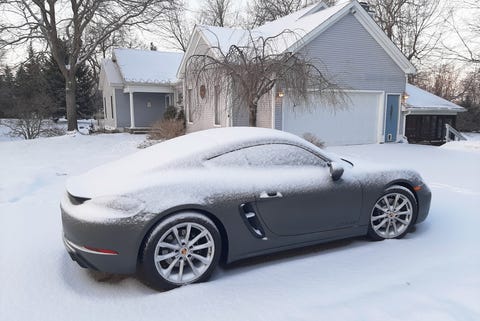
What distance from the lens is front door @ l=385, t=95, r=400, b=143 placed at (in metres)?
15.4

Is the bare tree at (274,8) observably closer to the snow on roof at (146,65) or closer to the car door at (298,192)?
the snow on roof at (146,65)

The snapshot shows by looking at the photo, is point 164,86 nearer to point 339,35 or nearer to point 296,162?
point 339,35

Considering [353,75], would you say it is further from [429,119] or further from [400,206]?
[400,206]

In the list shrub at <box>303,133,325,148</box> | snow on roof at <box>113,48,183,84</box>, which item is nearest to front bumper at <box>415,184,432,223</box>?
shrub at <box>303,133,325,148</box>

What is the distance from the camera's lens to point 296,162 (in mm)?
3629

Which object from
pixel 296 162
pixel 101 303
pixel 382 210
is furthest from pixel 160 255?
pixel 382 210

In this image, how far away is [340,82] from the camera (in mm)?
14070

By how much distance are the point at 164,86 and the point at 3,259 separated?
1827 cm

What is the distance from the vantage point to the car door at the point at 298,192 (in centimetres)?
333

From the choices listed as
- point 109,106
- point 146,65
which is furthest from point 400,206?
point 109,106

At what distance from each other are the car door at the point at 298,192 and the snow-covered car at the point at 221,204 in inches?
0.4

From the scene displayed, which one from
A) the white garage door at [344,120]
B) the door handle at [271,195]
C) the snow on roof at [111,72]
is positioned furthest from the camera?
the snow on roof at [111,72]

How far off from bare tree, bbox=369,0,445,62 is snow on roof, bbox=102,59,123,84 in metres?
21.3

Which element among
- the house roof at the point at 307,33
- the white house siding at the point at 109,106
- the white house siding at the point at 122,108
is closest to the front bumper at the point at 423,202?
the house roof at the point at 307,33
